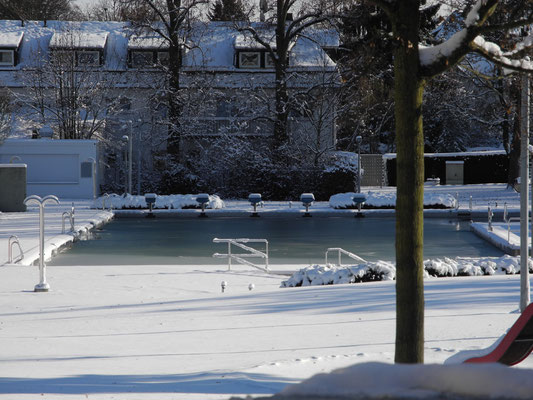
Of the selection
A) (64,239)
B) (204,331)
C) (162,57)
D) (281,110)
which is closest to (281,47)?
(281,110)

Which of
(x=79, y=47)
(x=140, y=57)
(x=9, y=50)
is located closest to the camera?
(x=79, y=47)

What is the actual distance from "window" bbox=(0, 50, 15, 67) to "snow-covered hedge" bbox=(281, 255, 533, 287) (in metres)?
37.0

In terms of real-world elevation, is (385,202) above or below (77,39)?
below

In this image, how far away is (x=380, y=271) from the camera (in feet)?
48.7

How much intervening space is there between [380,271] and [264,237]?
10.8 metres

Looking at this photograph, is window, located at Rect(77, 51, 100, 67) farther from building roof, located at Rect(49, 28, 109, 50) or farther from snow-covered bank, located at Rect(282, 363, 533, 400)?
snow-covered bank, located at Rect(282, 363, 533, 400)

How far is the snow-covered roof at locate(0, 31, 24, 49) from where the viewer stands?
1860 inches

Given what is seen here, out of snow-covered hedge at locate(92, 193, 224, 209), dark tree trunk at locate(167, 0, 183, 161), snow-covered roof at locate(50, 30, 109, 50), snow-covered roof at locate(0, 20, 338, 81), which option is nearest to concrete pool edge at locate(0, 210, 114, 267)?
snow-covered hedge at locate(92, 193, 224, 209)

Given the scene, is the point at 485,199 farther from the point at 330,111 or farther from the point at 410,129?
the point at 410,129

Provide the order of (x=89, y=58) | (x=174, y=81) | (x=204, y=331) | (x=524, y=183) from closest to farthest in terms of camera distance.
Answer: (x=524, y=183) → (x=204, y=331) → (x=174, y=81) → (x=89, y=58)

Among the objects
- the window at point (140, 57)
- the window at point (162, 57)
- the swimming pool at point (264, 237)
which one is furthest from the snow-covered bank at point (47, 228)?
the window at point (140, 57)

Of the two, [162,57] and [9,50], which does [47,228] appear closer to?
[162,57]

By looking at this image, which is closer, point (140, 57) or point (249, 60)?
point (249, 60)

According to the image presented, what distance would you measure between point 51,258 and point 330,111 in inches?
1042
